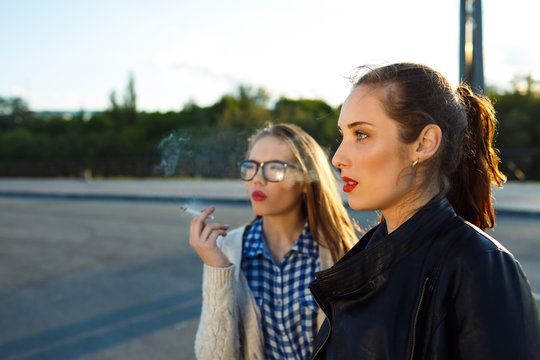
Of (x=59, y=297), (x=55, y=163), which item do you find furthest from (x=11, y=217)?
(x=55, y=163)

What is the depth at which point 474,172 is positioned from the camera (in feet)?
4.19

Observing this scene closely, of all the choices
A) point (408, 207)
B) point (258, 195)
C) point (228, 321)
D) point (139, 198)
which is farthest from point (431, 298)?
point (139, 198)

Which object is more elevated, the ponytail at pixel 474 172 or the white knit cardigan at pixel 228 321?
the ponytail at pixel 474 172

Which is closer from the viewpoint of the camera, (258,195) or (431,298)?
(431,298)

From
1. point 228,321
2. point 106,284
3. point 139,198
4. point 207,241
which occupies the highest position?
point 207,241

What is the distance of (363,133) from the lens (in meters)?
1.15

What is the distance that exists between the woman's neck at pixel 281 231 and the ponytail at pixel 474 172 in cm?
96

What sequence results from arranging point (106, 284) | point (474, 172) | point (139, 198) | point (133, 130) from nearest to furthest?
point (474, 172), point (106, 284), point (139, 198), point (133, 130)

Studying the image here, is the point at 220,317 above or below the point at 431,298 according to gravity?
below

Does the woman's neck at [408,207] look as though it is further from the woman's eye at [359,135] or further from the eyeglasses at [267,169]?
the eyeglasses at [267,169]

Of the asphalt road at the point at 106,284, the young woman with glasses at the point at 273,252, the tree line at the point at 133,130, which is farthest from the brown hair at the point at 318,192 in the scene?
the tree line at the point at 133,130

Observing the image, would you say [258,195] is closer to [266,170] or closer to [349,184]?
[266,170]

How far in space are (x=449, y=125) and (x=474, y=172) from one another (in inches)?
8.0

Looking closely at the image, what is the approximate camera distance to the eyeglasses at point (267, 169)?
2012 mm
